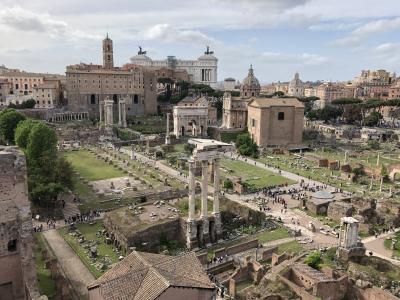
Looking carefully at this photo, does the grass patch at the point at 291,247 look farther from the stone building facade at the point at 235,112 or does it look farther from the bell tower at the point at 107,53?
the bell tower at the point at 107,53

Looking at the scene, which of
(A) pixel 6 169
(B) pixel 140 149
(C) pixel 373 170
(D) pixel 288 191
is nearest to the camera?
(A) pixel 6 169

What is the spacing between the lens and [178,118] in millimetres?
71125

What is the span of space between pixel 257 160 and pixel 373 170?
49.4 feet

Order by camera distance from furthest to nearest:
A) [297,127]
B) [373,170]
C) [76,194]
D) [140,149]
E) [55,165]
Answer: [297,127] → [140,149] → [373,170] → [76,194] → [55,165]

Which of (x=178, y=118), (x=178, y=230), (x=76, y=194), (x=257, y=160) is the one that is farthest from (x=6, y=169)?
(x=178, y=118)

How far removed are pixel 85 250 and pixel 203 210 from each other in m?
8.39

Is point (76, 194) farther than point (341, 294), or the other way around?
point (76, 194)

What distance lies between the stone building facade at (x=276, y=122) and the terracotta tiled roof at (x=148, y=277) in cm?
5037

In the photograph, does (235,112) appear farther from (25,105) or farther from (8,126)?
(25,105)

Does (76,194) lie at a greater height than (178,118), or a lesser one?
lesser

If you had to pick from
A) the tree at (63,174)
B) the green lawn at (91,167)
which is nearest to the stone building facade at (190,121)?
the green lawn at (91,167)

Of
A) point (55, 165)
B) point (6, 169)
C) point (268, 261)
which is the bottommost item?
point (268, 261)

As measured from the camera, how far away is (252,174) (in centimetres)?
4769

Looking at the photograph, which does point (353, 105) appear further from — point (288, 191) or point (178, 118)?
point (288, 191)
